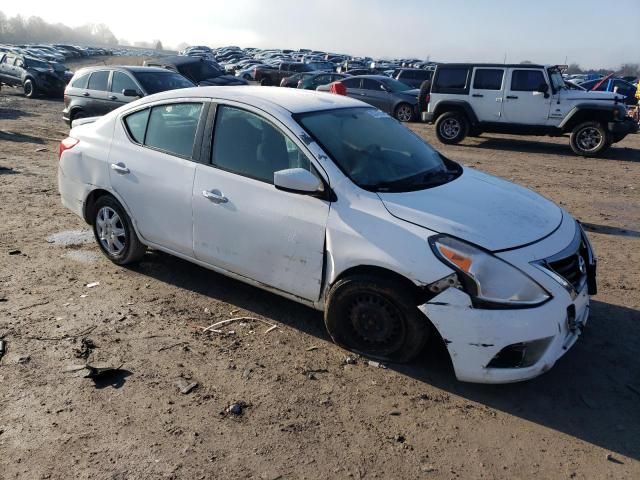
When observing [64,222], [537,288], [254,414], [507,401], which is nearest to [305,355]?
[254,414]

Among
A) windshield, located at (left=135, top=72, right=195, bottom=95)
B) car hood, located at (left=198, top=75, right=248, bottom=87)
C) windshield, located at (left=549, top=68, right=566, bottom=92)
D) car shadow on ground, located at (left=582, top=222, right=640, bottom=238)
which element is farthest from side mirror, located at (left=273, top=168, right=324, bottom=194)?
car hood, located at (left=198, top=75, right=248, bottom=87)

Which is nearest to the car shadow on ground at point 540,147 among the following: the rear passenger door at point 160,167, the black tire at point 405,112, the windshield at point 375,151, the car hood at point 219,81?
the black tire at point 405,112

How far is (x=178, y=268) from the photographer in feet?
17.3

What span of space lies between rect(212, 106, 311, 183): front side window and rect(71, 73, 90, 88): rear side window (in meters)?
9.58

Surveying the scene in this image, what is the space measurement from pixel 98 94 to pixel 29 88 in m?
13.5

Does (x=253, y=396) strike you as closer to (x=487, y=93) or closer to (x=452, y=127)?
(x=487, y=93)

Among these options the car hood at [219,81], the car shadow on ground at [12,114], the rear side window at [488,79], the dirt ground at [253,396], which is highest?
the rear side window at [488,79]

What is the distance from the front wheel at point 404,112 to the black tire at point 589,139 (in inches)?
226

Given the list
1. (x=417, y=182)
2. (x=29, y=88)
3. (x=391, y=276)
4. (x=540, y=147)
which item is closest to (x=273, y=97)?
(x=417, y=182)

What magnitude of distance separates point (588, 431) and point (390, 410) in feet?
3.57

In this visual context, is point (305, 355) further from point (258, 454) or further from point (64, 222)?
point (64, 222)

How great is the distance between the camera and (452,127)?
13797mm

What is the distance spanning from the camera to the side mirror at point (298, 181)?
359 cm

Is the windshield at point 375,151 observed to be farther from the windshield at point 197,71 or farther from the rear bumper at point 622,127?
the windshield at point 197,71
